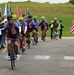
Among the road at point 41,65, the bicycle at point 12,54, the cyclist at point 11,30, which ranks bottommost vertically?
the road at point 41,65

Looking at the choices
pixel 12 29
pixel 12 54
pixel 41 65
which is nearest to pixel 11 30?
pixel 12 29

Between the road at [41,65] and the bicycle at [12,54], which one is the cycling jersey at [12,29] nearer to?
the bicycle at [12,54]

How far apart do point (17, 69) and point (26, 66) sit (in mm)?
910

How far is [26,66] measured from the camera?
50.7 feet

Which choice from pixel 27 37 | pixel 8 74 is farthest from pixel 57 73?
pixel 27 37

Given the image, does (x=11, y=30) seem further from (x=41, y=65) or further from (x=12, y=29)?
(x=41, y=65)

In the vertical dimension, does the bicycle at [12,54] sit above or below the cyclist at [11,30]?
below

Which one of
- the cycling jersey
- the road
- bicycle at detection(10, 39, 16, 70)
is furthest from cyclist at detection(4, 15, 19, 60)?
the road

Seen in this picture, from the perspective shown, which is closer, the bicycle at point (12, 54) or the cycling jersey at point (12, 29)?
the bicycle at point (12, 54)

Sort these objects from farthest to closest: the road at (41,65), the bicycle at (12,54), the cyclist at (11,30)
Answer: the cyclist at (11,30) → the bicycle at (12,54) → the road at (41,65)

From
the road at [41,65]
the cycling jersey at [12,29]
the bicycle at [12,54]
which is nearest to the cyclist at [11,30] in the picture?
the cycling jersey at [12,29]

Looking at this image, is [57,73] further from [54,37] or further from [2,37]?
[54,37]

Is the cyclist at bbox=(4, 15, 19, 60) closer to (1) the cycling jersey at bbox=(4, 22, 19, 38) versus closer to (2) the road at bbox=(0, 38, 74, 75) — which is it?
(1) the cycling jersey at bbox=(4, 22, 19, 38)

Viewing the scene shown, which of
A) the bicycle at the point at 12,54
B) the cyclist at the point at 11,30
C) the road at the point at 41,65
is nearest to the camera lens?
the road at the point at 41,65
